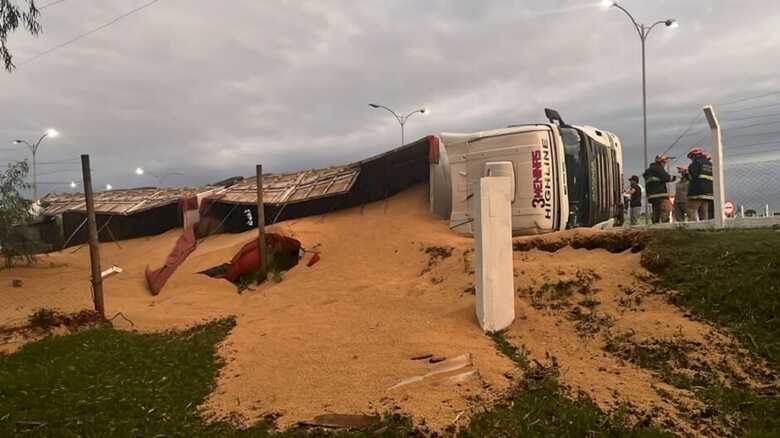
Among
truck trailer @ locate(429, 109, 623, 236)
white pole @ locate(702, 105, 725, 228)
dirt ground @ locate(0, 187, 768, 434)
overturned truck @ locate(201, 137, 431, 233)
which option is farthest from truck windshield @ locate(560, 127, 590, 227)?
overturned truck @ locate(201, 137, 431, 233)

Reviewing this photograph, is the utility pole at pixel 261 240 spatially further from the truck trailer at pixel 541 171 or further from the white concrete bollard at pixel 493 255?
the white concrete bollard at pixel 493 255

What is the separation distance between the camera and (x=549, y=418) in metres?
3.85

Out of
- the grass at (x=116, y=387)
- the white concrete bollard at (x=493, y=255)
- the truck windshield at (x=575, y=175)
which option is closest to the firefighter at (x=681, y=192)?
the truck windshield at (x=575, y=175)

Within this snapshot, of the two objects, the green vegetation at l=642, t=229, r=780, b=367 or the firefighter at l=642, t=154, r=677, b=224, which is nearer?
the green vegetation at l=642, t=229, r=780, b=367

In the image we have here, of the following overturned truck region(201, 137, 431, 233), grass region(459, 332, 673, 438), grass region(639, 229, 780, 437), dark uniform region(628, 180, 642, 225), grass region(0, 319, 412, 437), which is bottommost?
grass region(0, 319, 412, 437)

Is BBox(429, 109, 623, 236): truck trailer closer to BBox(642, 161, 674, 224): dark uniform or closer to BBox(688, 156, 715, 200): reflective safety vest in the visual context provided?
BBox(642, 161, 674, 224): dark uniform

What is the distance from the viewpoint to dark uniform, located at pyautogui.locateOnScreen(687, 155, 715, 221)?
9.75 metres

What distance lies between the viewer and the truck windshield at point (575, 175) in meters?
9.88

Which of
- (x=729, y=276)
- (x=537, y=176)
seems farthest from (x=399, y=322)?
(x=537, y=176)

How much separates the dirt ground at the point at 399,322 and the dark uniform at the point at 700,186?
3478mm

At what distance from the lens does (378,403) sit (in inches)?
173

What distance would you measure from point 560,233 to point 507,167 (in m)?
1.66

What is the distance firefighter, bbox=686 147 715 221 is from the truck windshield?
204 centimetres

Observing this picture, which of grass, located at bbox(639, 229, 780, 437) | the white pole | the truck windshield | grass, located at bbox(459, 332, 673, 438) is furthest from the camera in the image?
the truck windshield
